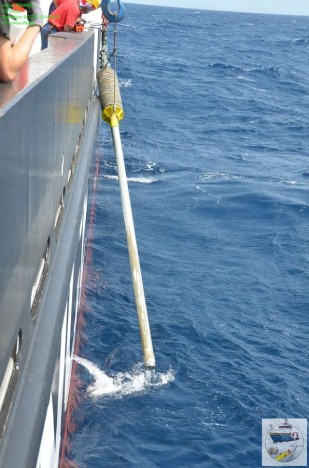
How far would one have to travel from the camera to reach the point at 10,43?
2.63 metres

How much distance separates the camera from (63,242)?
3969 mm

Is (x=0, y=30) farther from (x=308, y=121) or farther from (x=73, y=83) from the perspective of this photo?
(x=308, y=121)

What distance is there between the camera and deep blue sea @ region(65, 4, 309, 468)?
5531mm

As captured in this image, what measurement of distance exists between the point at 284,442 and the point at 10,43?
3849 millimetres

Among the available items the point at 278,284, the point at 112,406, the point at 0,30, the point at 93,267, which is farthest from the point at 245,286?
the point at 0,30

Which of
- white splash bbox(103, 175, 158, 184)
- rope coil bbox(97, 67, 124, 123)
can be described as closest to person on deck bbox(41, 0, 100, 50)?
rope coil bbox(97, 67, 124, 123)

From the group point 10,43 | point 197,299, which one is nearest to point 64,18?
point 197,299

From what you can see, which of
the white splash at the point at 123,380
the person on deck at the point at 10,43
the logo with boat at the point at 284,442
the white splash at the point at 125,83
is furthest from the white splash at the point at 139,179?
the white splash at the point at 125,83

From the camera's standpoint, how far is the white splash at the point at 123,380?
5.85 metres

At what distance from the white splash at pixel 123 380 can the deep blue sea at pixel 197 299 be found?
11mm

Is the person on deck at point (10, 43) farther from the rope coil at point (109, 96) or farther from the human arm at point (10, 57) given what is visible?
the rope coil at point (109, 96)

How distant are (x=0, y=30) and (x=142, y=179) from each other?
454 inches

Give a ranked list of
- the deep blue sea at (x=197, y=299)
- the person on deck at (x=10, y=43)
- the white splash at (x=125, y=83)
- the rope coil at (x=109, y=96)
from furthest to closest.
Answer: the white splash at (x=125, y=83) → the rope coil at (x=109, y=96) → the deep blue sea at (x=197, y=299) → the person on deck at (x=10, y=43)

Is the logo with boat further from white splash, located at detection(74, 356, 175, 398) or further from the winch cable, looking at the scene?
the winch cable
